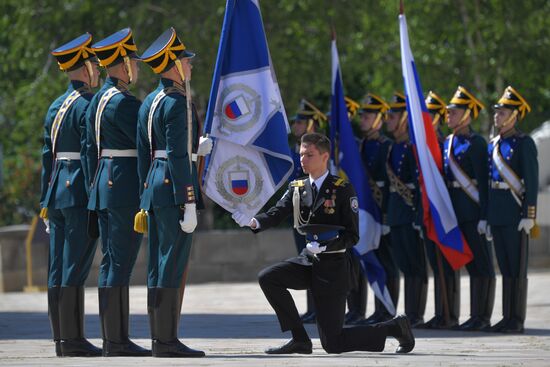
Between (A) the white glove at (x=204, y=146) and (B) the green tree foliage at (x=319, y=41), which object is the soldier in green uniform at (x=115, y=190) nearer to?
(A) the white glove at (x=204, y=146)

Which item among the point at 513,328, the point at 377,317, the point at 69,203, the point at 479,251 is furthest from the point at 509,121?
the point at 69,203

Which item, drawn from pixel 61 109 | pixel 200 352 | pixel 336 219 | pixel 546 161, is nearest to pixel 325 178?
pixel 336 219

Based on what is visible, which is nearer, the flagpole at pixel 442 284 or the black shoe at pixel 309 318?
the flagpole at pixel 442 284

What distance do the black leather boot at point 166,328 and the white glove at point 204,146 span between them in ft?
3.00

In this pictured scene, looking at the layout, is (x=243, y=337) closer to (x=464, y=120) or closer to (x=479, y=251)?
(x=479, y=251)

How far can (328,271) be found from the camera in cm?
996

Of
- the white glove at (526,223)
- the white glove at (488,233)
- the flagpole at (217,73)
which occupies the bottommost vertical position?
the white glove at (488,233)

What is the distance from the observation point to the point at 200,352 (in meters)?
10.3

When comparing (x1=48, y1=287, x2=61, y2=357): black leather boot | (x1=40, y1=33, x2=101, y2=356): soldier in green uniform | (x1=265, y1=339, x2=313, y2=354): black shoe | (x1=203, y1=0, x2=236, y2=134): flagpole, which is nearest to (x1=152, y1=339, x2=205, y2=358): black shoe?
(x1=265, y1=339, x2=313, y2=354): black shoe

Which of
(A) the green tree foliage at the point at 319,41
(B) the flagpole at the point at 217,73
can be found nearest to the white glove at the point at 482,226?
(B) the flagpole at the point at 217,73

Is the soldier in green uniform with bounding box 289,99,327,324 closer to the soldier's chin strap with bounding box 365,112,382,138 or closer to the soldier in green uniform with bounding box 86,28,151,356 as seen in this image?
the soldier's chin strap with bounding box 365,112,382,138

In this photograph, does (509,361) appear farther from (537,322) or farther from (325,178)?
(537,322)

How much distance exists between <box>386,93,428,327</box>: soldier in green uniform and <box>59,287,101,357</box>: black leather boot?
12.3 feet

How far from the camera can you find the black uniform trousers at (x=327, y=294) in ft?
32.7
